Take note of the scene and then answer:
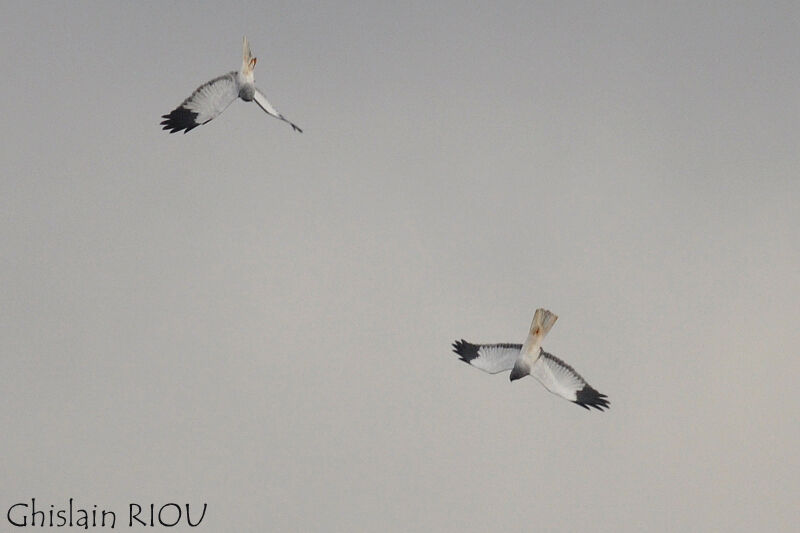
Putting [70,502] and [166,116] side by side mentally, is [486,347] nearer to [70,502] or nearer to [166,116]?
[166,116]

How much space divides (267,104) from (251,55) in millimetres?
1329

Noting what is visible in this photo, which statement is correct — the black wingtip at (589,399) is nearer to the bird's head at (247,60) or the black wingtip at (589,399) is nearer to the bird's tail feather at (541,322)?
the bird's tail feather at (541,322)

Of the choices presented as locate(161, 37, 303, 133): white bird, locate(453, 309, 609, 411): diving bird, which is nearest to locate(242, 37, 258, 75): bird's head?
locate(161, 37, 303, 133): white bird

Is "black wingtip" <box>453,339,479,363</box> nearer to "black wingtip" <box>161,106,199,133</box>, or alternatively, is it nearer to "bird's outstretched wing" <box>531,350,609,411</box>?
"bird's outstretched wing" <box>531,350,609,411</box>

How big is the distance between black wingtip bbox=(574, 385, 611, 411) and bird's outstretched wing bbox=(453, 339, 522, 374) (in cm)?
212

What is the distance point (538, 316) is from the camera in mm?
44625

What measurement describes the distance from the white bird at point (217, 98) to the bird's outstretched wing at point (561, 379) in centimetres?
1014

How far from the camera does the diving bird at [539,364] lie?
44.9 meters


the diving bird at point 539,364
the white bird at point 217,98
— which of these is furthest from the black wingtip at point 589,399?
the white bird at point 217,98

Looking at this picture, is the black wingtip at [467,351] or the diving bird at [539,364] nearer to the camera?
the diving bird at [539,364]

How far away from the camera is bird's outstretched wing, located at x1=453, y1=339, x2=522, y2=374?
Result: 152 feet

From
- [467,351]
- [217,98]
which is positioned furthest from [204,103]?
[467,351]

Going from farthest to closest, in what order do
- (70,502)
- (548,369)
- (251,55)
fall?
1. (70,502)
2. (548,369)
3. (251,55)

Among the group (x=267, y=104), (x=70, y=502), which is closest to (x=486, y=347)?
(x=267, y=104)
